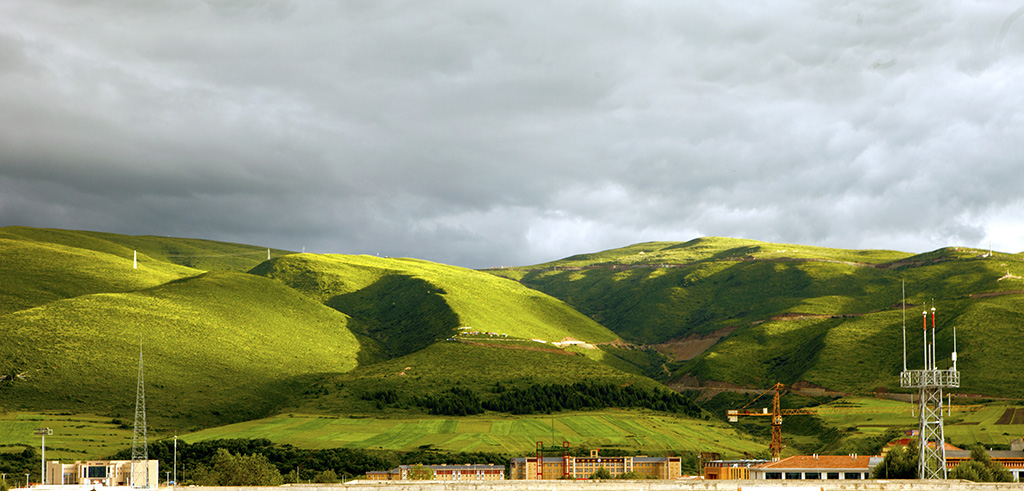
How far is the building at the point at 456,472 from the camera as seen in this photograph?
141750mm

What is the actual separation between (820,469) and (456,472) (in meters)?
55.7

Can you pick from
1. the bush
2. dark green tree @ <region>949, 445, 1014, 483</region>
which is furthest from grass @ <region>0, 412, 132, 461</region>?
dark green tree @ <region>949, 445, 1014, 483</region>

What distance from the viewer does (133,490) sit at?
73250 mm

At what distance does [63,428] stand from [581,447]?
101 m

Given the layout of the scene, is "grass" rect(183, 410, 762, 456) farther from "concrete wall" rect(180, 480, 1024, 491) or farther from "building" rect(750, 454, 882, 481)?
"concrete wall" rect(180, 480, 1024, 491)

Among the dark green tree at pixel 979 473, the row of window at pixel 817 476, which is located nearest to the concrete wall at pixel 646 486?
the dark green tree at pixel 979 473

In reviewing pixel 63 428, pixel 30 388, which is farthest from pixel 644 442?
pixel 30 388

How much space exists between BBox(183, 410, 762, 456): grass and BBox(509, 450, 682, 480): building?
1766 cm

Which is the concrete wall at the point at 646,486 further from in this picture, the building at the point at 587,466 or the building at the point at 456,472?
the building at the point at 587,466

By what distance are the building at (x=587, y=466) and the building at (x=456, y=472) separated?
140 inches

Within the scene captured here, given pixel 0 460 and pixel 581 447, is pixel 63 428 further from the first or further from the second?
pixel 581 447

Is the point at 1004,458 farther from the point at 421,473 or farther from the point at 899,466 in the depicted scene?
the point at 421,473

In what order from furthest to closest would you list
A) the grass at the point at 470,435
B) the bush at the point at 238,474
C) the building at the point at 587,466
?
1. the grass at the point at 470,435
2. the building at the point at 587,466
3. the bush at the point at 238,474

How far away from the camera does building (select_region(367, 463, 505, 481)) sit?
142 meters
